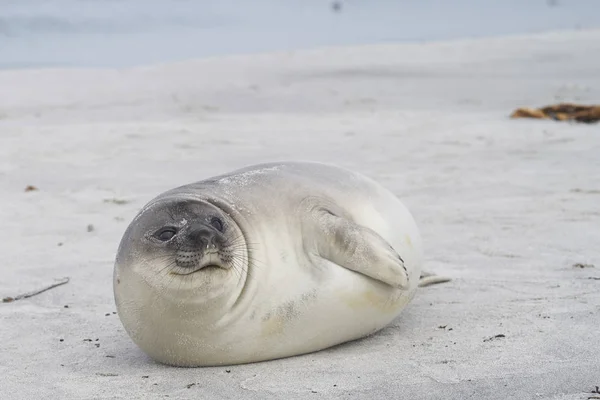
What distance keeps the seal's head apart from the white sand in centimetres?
29

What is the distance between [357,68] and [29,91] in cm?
496

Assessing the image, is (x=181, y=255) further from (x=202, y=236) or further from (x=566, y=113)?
(x=566, y=113)

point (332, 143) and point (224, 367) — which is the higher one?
point (224, 367)

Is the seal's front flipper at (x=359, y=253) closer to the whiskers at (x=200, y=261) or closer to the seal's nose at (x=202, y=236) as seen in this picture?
the whiskers at (x=200, y=261)

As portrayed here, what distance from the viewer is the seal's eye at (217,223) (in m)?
3.28

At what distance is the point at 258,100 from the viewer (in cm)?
1327

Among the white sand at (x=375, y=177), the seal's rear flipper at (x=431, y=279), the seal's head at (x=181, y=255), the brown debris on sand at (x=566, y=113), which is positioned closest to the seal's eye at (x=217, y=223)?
the seal's head at (x=181, y=255)

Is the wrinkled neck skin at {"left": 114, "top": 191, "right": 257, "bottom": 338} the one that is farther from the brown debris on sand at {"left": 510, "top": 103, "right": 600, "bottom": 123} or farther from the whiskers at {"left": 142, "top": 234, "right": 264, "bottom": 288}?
the brown debris on sand at {"left": 510, "top": 103, "right": 600, "bottom": 123}

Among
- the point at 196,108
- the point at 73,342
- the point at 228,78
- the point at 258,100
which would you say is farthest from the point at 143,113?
the point at 73,342

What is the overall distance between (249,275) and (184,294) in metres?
0.22

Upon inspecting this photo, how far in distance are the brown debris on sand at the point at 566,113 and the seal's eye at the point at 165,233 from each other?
22.2 feet

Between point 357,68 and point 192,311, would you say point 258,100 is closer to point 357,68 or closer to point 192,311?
point 357,68

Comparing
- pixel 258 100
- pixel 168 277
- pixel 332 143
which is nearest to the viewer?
pixel 168 277

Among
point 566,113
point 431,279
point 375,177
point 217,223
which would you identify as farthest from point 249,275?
point 566,113
